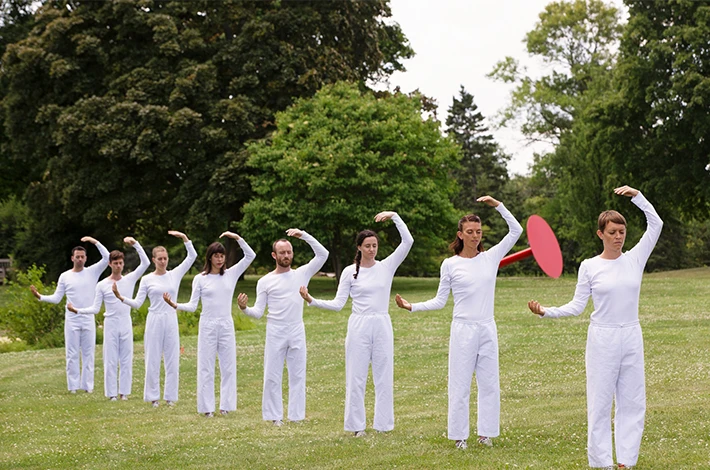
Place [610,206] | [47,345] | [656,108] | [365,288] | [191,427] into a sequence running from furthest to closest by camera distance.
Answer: [610,206]
[656,108]
[47,345]
[191,427]
[365,288]

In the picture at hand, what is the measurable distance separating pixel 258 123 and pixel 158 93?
441 centimetres

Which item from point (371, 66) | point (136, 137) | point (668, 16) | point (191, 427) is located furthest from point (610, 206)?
point (191, 427)

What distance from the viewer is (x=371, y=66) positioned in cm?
4662

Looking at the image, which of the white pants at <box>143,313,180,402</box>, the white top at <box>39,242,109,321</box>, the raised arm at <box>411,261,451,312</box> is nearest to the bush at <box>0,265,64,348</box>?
the white top at <box>39,242,109,321</box>

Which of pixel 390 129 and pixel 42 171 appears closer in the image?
pixel 390 129

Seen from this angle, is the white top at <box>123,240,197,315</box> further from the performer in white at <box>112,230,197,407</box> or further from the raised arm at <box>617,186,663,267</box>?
the raised arm at <box>617,186,663,267</box>

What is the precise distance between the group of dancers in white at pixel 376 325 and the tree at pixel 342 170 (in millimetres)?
21455

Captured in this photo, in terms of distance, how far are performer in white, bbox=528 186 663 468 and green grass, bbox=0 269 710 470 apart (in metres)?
0.52

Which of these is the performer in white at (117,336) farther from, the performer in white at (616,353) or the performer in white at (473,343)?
the performer in white at (616,353)

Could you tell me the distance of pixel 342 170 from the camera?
3938 centimetres

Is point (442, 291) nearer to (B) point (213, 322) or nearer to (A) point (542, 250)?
(A) point (542, 250)

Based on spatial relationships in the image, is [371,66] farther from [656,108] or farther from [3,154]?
[3,154]

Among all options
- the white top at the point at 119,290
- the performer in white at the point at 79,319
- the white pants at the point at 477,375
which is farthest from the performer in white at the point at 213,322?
the white pants at the point at 477,375

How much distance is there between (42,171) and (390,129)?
18.5 meters
